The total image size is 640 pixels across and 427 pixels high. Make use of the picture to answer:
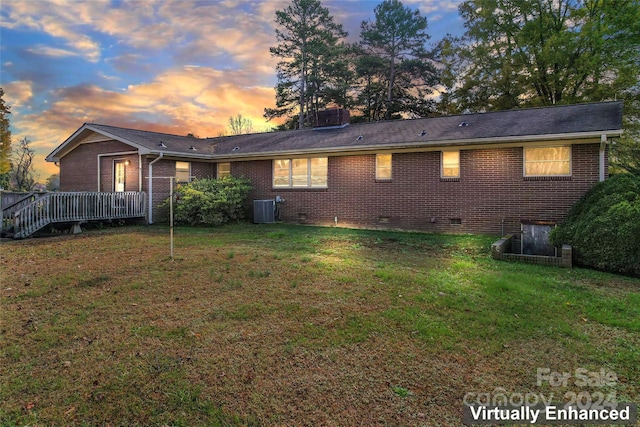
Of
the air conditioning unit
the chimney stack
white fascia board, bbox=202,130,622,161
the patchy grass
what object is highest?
the chimney stack

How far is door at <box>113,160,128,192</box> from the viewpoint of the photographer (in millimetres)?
14750

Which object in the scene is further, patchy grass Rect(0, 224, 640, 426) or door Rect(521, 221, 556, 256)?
door Rect(521, 221, 556, 256)

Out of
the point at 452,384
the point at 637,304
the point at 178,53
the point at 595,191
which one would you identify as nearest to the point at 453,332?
the point at 452,384

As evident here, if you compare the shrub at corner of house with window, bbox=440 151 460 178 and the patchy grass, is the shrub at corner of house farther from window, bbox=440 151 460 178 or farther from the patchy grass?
window, bbox=440 151 460 178

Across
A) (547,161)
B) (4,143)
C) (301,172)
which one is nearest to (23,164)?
(4,143)

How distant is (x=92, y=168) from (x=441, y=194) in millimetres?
14429

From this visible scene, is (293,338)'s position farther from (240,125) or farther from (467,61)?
(240,125)

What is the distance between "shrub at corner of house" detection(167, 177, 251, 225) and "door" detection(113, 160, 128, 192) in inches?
110

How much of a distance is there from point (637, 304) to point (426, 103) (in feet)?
82.3

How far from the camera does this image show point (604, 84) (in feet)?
59.9

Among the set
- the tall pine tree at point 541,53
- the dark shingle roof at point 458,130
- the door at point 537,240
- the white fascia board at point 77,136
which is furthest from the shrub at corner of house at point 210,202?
the tall pine tree at point 541,53

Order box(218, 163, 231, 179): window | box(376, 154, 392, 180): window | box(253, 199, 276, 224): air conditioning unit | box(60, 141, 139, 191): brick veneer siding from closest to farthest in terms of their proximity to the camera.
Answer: box(376, 154, 392, 180): window, box(253, 199, 276, 224): air conditioning unit, box(60, 141, 139, 191): brick veneer siding, box(218, 163, 231, 179): window

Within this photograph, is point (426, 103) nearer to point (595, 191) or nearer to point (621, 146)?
point (621, 146)

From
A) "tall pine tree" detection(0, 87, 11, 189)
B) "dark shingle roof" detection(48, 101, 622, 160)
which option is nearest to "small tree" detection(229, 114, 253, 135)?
"tall pine tree" detection(0, 87, 11, 189)
